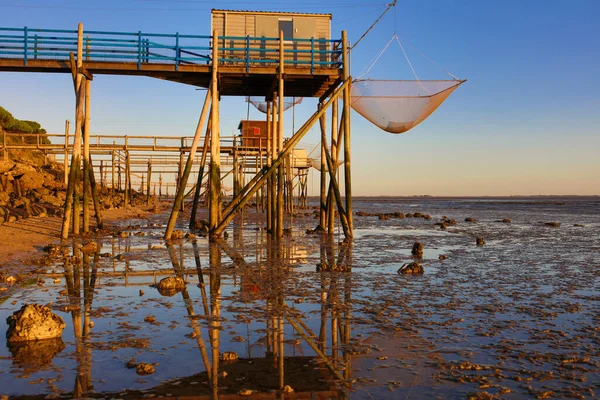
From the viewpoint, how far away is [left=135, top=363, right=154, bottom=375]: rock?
178 inches

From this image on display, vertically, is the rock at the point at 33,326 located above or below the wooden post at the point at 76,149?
below

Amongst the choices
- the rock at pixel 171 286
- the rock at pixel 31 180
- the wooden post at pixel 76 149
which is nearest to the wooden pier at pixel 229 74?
the wooden post at pixel 76 149

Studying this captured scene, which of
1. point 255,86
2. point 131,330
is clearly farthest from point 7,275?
point 255,86

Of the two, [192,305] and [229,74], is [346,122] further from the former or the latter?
[192,305]

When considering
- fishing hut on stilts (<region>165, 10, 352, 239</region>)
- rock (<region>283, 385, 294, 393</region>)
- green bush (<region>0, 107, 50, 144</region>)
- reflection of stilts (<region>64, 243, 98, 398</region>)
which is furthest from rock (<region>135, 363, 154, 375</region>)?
green bush (<region>0, 107, 50, 144</region>)

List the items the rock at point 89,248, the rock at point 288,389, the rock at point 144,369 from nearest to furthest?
the rock at point 288,389 < the rock at point 144,369 < the rock at point 89,248

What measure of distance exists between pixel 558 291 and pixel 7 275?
9.80 metres

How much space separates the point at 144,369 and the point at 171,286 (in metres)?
3.87

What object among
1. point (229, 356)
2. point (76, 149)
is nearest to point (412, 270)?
point (229, 356)

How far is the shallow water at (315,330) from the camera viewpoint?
4367mm

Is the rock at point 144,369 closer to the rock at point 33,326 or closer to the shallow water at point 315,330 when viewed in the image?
the shallow water at point 315,330

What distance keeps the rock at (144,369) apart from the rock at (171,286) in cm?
358

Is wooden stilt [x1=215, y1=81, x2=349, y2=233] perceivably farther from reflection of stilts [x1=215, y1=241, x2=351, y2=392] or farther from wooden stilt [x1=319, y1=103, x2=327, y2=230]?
reflection of stilts [x1=215, y1=241, x2=351, y2=392]

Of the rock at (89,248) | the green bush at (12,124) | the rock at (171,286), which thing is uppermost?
the green bush at (12,124)
